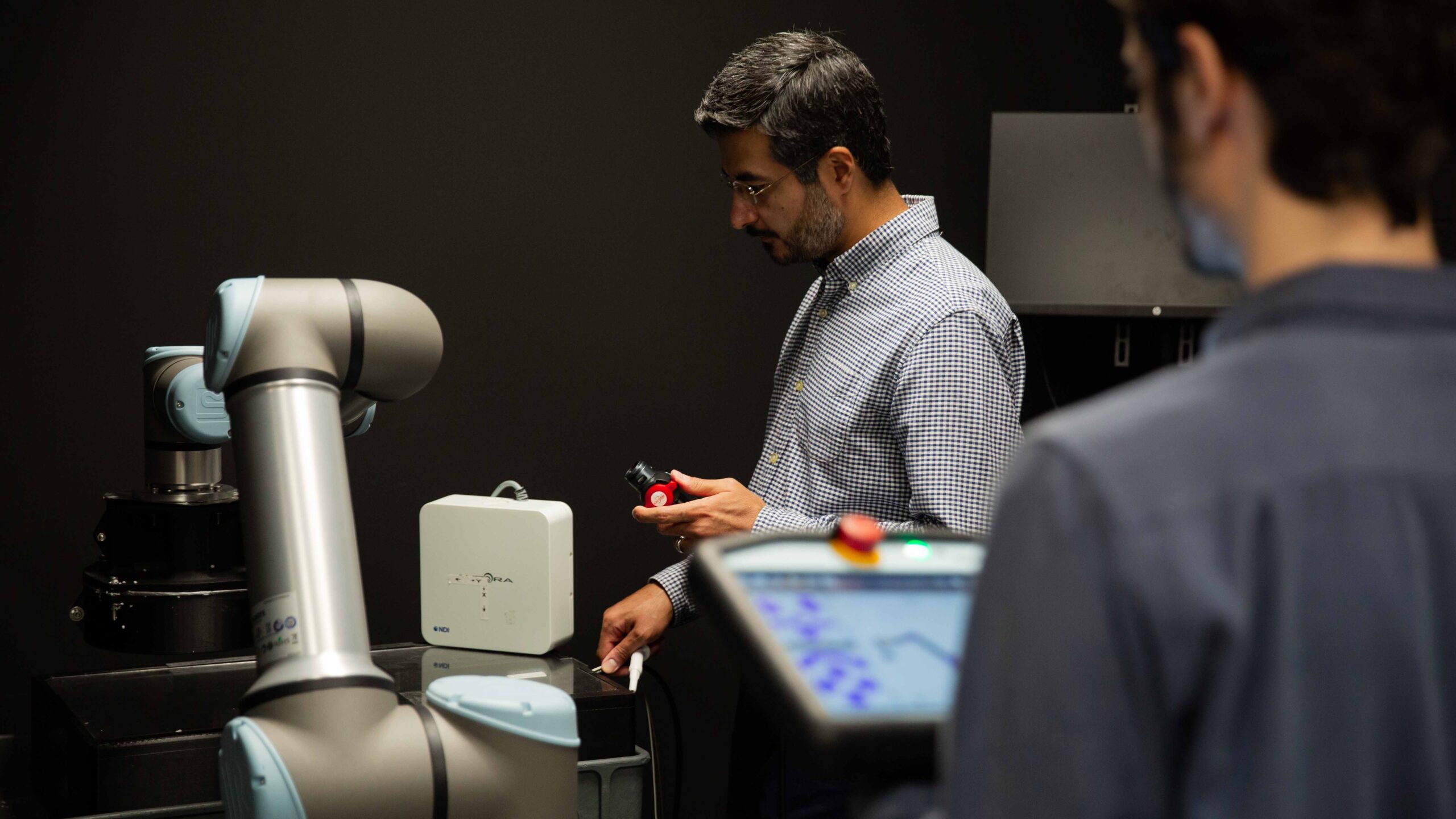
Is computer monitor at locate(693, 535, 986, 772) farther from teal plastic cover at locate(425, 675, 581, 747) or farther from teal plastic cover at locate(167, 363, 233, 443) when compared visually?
teal plastic cover at locate(167, 363, 233, 443)

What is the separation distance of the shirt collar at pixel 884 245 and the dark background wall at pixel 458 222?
2.64 feet

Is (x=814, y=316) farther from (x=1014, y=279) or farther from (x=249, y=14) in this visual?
(x=249, y=14)

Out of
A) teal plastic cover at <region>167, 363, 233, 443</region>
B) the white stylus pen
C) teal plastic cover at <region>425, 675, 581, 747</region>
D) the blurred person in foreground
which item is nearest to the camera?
the blurred person in foreground

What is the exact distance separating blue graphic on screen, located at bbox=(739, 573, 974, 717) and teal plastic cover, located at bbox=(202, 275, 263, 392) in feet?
2.17

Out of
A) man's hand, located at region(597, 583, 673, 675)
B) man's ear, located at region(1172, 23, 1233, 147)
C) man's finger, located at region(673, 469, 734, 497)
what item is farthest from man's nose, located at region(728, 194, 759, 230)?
man's ear, located at region(1172, 23, 1233, 147)

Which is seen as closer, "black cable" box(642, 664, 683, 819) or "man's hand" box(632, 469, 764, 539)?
"man's hand" box(632, 469, 764, 539)

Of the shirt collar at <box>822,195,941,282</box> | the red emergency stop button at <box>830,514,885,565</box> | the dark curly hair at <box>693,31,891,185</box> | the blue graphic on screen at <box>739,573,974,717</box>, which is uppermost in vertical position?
the dark curly hair at <box>693,31,891,185</box>

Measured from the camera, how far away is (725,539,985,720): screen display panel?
2.01 ft

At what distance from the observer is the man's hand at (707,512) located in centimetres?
164

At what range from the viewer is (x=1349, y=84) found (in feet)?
1.69

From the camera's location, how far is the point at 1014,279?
8.30 feet

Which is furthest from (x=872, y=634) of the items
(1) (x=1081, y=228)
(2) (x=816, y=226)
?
(1) (x=1081, y=228)

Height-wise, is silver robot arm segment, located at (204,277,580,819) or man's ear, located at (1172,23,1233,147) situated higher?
man's ear, located at (1172,23,1233,147)

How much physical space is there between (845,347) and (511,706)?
2.54 ft
